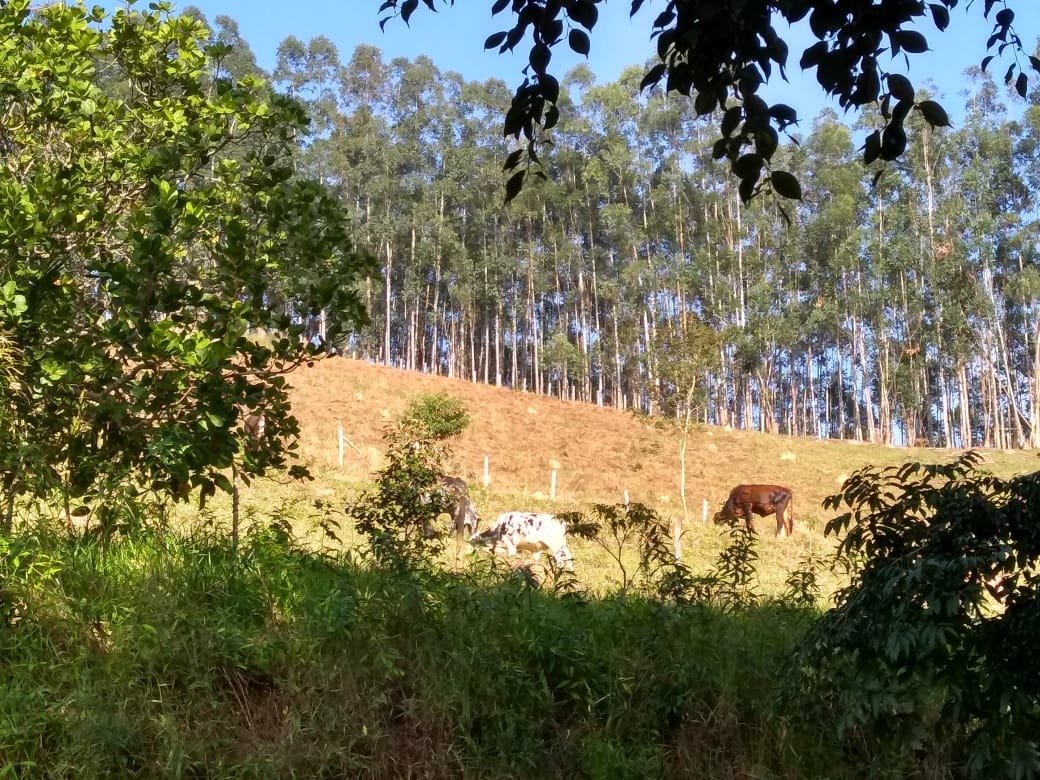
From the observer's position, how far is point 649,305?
57.6 m

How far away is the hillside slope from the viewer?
32.1 metres

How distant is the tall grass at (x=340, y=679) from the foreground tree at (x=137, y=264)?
0.59m

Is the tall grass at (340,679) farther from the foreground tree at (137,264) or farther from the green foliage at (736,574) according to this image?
the foreground tree at (137,264)

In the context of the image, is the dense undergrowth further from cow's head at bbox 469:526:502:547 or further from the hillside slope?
the hillside slope

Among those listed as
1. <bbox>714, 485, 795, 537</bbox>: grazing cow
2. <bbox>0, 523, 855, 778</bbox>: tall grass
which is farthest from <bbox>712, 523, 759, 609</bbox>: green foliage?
<bbox>714, 485, 795, 537</bbox>: grazing cow

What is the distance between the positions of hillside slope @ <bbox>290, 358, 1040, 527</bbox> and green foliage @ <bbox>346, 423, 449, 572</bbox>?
20332 mm

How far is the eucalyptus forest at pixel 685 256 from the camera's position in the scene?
51.9 m

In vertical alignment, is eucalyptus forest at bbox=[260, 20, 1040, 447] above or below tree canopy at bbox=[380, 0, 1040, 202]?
above

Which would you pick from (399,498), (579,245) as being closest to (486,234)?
(579,245)

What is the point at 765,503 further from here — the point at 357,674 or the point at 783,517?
the point at 357,674

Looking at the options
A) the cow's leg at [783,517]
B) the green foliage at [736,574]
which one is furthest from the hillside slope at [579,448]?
the green foliage at [736,574]

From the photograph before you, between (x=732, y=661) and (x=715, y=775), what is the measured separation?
680mm

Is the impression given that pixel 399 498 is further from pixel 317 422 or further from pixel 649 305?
pixel 649 305

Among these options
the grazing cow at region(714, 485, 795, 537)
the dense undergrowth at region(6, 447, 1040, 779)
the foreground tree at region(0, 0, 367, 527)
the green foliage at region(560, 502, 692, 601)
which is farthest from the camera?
the grazing cow at region(714, 485, 795, 537)
